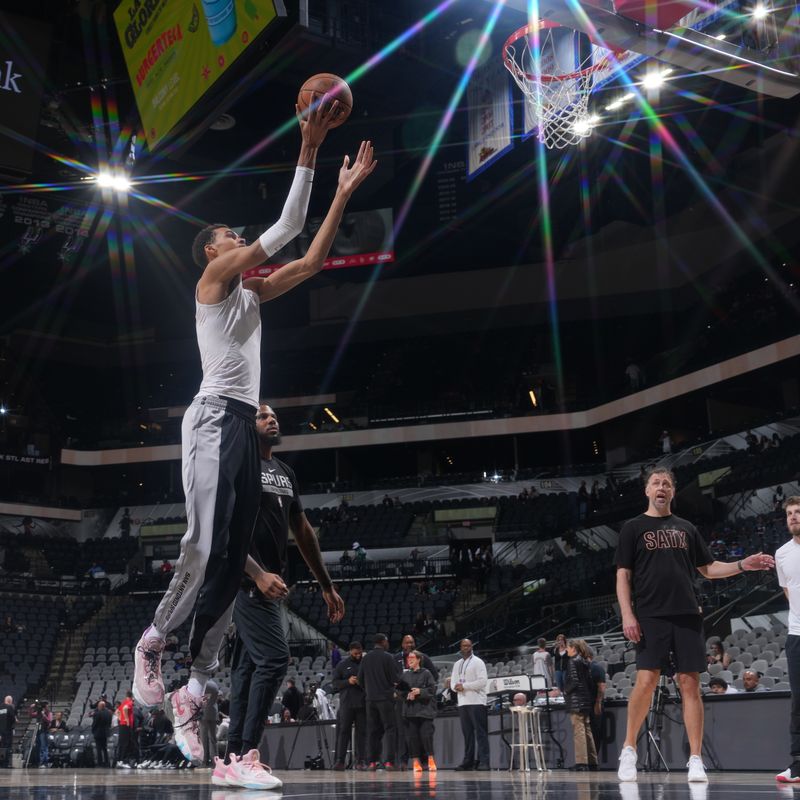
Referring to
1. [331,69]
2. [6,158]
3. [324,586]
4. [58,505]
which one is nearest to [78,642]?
[58,505]

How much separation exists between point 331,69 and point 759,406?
18796mm

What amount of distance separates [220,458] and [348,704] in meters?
9.69

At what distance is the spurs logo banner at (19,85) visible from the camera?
33.9 feet

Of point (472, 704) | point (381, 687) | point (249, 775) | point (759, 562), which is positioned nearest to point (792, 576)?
point (759, 562)

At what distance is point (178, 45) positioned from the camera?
9422mm

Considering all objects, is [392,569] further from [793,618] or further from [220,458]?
[220,458]

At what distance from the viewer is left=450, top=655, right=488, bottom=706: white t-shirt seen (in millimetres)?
11766

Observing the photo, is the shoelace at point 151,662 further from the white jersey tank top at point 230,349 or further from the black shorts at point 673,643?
the black shorts at point 673,643

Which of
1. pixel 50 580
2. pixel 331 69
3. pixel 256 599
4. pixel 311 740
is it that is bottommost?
pixel 311 740

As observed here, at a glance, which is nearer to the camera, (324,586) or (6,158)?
(324,586)

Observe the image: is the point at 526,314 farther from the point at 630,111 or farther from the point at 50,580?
the point at 50,580

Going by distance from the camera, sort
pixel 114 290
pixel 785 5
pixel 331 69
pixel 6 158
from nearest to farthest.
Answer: pixel 785 5 < pixel 6 158 < pixel 331 69 < pixel 114 290

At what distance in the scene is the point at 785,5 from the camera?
7.67m

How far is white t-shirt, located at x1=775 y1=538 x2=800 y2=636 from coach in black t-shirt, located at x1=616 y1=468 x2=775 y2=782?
46 centimetres
